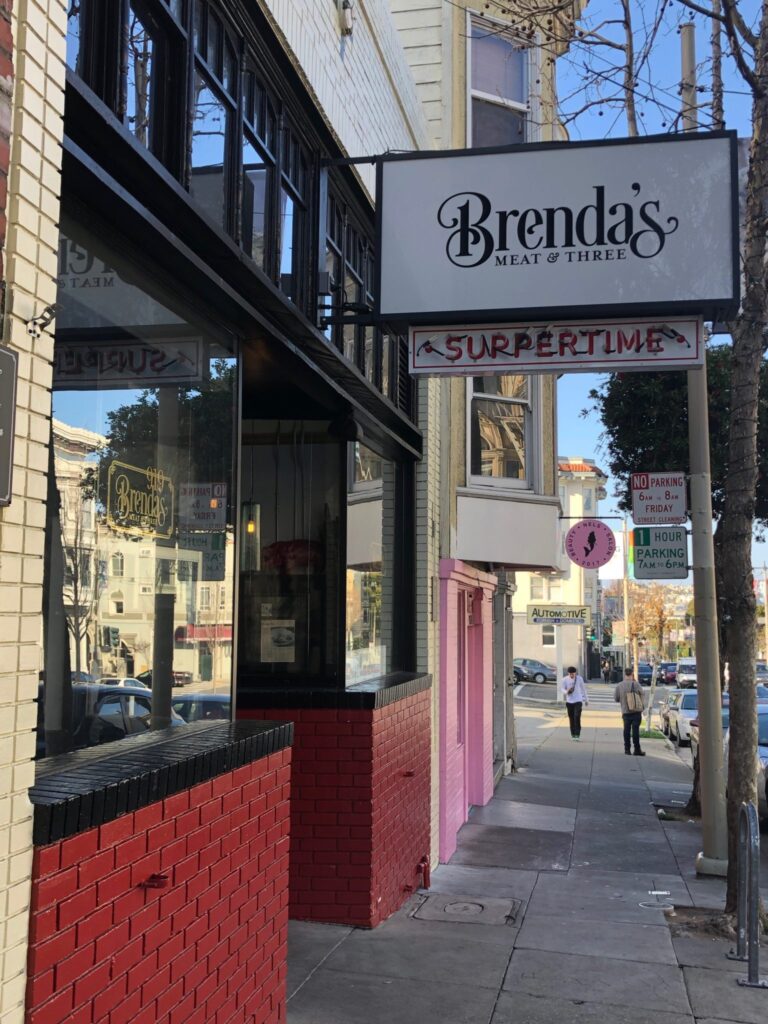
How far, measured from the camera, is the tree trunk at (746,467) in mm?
7680

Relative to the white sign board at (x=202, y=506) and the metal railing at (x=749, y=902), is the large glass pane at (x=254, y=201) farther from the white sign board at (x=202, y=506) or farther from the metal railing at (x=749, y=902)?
the metal railing at (x=749, y=902)

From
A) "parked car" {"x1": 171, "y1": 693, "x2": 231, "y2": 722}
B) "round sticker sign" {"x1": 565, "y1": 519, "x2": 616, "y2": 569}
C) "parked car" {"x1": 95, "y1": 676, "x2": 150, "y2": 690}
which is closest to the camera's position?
"parked car" {"x1": 95, "y1": 676, "x2": 150, "y2": 690}

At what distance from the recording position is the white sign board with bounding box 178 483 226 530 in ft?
14.6

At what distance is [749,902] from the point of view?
19.4 feet

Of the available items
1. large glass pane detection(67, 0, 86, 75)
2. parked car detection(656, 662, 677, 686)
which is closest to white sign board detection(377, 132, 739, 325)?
large glass pane detection(67, 0, 86, 75)

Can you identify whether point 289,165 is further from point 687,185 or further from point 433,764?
point 433,764

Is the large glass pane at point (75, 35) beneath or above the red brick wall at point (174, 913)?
above

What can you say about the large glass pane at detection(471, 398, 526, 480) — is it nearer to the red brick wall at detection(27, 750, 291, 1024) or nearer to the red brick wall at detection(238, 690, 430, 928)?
the red brick wall at detection(238, 690, 430, 928)

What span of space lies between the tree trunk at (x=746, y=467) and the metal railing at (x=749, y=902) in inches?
42.0

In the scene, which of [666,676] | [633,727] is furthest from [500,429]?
[666,676]

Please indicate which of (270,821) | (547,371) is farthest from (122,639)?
(547,371)

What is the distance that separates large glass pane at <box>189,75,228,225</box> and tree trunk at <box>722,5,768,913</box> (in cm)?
463

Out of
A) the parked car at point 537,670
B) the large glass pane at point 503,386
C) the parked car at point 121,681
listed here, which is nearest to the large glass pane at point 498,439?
the large glass pane at point 503,386

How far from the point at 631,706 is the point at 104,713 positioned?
16.8 meters
